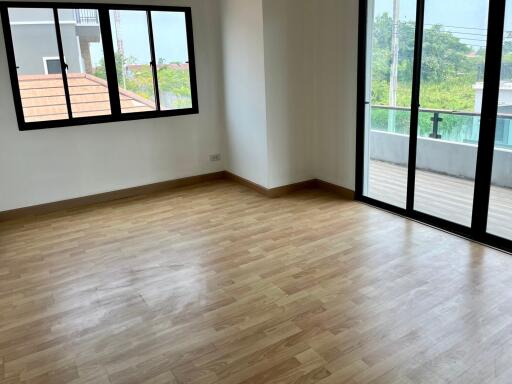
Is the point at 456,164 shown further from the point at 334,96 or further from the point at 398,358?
the point at 398,358

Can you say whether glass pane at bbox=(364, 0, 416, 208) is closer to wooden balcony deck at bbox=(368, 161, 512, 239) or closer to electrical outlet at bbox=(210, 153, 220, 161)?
wooden balcony deck at bbox=(368, 161, 512, 239)

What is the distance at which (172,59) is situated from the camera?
4957 millimetres

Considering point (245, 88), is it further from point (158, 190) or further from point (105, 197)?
point (105, 197)

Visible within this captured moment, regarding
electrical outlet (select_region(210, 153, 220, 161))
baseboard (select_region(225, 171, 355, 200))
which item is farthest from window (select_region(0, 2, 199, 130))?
baseboard (select_region(225, 171, 355, 200))

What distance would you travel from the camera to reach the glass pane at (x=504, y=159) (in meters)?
3.11

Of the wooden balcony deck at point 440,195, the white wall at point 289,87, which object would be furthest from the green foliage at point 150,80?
the wooden balcony deck at point 440,195

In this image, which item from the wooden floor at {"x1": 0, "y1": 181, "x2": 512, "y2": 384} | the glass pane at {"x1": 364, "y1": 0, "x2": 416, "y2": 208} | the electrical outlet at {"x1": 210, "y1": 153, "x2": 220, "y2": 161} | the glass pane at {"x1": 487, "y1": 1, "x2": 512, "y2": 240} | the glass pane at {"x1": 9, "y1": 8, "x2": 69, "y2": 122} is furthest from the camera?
the electrical outlet at {"x1": 210, "y1": 153, "x2": 220, "y2": 161}

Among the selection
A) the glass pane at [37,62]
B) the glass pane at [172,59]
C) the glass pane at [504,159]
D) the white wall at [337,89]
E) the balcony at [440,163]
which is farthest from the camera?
the glass pane at [172,59]

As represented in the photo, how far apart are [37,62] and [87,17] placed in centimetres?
68

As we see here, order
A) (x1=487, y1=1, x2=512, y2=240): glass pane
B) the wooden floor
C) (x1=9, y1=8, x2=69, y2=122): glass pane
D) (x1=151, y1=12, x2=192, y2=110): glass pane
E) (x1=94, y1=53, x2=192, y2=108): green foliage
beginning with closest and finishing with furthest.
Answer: the wooden floor → (x1=487, y1=1, x2=512, y2=240): glass pane → (x1=9, y1=8, x2=69, y2=122): glass pane → (x1=94, y1=53, x2=192, y2=108): green foliage → (x1=151, y1=12, x2=192, y2=110): glass pane

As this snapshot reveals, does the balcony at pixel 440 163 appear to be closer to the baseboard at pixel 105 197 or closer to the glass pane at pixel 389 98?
the glass pane at pixel 389 98

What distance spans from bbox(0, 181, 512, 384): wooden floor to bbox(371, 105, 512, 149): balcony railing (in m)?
0.81

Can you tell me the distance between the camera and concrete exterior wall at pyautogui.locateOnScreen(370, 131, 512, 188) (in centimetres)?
336

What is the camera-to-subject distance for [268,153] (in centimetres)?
472
